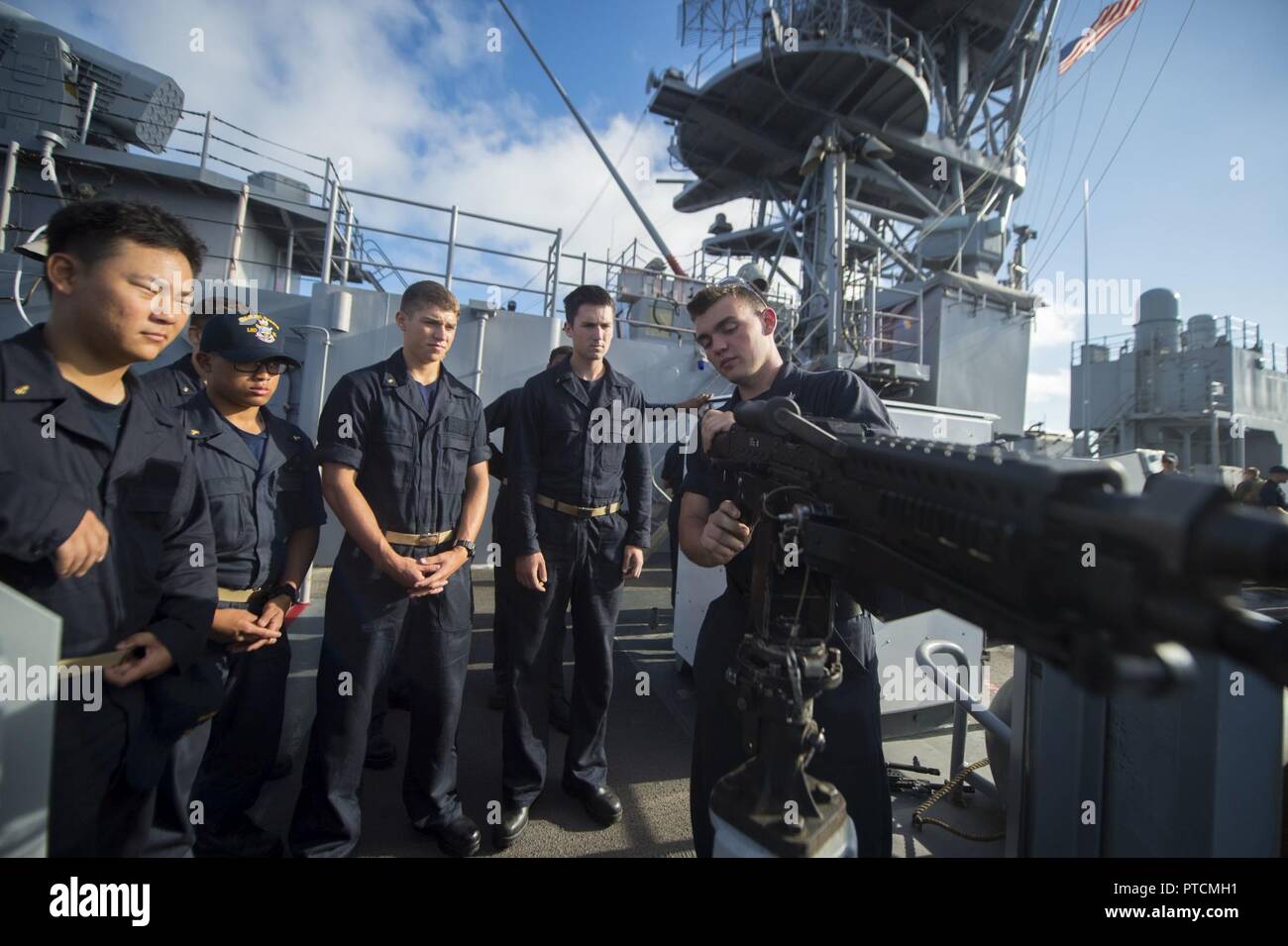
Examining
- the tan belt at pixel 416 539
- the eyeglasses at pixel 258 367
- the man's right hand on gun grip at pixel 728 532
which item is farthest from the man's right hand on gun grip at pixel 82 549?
the man's right hand on gun grip at pixel 728 532

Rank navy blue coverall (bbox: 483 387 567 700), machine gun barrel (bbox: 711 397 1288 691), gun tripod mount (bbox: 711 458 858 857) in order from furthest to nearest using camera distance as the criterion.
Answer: navy blue coverall (bbox: 483 387 567 700) → gun tripod mount (bbox: 711 458 858 857) → machine gun barrel (bbox: 711 397 1288 691)

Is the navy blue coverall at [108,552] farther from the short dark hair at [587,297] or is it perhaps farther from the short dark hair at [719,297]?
the short dark hair at [587,297]

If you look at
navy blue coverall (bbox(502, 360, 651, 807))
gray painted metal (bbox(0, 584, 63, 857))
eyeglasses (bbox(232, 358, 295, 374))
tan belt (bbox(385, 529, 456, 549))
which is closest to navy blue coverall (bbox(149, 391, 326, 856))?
eyeglasses (bbox(232, 358, 295, 374))

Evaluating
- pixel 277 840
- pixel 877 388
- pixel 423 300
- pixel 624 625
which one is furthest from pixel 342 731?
pixel 877 388

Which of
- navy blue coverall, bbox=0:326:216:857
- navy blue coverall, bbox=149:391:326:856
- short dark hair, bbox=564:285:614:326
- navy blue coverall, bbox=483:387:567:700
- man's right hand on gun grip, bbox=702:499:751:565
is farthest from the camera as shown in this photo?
short dark hair, bbox=564:285:614:326

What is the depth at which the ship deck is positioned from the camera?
7.55 feet

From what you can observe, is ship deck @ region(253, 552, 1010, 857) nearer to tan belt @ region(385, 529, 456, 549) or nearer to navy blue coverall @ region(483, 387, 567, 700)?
navy blue coverall @ region(483, 387, 567, 700)

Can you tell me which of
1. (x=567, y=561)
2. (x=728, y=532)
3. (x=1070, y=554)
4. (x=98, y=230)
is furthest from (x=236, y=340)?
(x=1070, y=554)

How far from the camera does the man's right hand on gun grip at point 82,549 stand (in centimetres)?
114

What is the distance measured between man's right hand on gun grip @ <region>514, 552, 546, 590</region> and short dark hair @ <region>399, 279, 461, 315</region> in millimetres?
1109

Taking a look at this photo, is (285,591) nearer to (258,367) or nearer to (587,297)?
(258,367)

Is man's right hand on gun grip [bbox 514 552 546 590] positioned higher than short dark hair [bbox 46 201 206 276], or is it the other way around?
short dark hair [bbox 46 201 206 276]

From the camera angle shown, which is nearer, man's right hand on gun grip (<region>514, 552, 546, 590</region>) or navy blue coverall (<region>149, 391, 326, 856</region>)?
navy blue coverall (<region>149, 391, 326, 856</region>)
